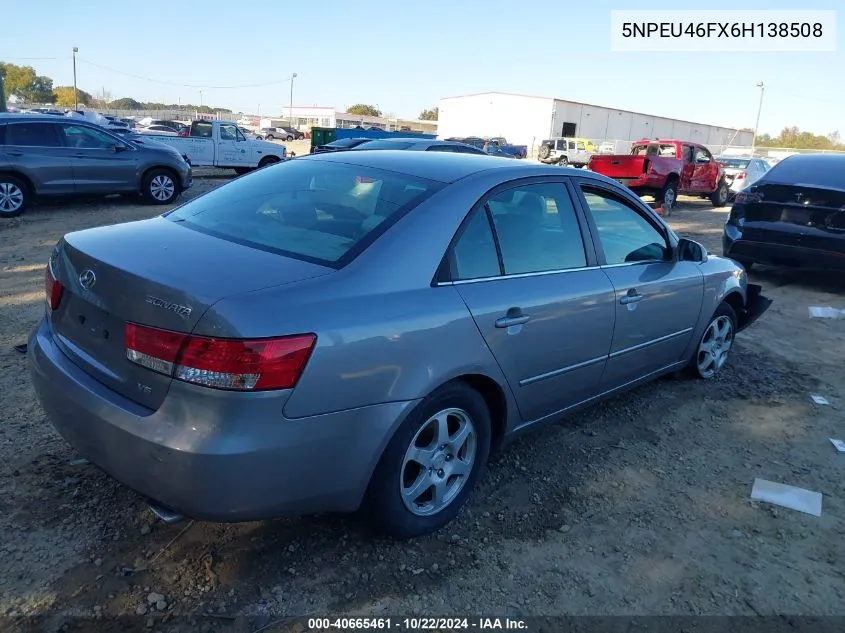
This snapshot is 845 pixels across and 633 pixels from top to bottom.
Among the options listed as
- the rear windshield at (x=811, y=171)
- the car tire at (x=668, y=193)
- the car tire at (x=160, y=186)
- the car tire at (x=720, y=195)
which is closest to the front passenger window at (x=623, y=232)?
the rear windshield at (x=811, y=171)

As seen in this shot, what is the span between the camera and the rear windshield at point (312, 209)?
8.73 ft

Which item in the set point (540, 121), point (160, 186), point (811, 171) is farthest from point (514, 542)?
point (540, 121)

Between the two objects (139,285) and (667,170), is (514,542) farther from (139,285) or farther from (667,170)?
(667,170)

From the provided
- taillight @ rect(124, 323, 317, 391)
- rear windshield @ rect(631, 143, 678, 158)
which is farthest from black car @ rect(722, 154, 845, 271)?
rear windshield @ rect(631, 143, 678, 158)

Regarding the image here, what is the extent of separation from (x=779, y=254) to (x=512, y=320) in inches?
252

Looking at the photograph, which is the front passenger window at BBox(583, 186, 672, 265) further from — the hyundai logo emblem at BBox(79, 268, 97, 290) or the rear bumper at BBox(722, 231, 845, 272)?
the rear bumper at BBox(722, 231, 845, 272)

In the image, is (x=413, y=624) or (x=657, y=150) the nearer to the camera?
(x=413, y=624)

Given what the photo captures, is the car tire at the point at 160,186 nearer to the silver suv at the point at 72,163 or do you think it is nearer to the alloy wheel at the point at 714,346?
the silver suv at the point at 72,163

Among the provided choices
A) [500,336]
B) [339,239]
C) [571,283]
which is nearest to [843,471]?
[571,283]

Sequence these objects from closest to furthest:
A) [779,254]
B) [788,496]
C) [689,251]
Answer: [788,496], [689,251], [779,254]

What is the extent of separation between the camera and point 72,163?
35.4 ft

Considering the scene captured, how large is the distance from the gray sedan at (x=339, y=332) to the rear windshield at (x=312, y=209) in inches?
0.5

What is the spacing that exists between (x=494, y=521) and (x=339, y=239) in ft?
4.83

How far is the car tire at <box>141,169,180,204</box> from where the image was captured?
11938 mm
